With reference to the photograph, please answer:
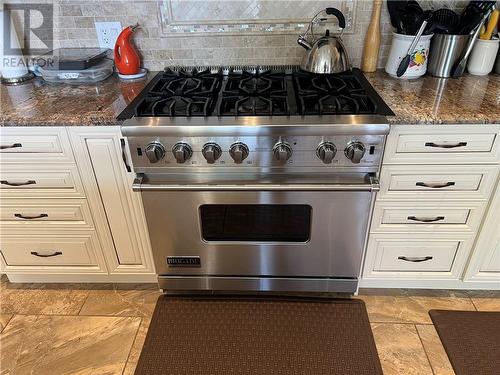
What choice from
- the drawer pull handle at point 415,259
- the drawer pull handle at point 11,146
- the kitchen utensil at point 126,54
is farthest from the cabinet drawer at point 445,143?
the drawer pull handle at point 11,146

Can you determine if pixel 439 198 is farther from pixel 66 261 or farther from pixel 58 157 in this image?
pixel 66 261

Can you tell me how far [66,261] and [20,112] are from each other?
741 mm

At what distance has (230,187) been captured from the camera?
145 cm

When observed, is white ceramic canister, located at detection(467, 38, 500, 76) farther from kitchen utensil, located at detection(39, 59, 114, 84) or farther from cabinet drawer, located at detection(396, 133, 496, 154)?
kitchen utensil, located at detection(39, 59, 114, 84)

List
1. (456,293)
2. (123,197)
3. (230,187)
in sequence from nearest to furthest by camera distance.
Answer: (230,187) < (123,197) < (456,293)

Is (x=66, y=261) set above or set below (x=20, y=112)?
below

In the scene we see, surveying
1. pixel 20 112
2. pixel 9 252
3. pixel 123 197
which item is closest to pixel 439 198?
pixel 123 197

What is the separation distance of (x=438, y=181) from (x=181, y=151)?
40.0 inches

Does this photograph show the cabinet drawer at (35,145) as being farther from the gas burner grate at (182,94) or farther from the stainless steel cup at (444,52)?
the stainless steel cup at (444,52)

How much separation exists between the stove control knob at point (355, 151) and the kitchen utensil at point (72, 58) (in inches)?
49.5

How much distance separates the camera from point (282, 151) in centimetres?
135

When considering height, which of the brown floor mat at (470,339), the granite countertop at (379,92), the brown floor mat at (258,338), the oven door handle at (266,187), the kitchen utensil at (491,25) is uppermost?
the kitchen utensil at (491,25)

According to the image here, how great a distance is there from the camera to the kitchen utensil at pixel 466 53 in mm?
1620

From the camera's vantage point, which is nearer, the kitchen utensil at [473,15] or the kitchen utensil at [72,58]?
the kitchen utensil at [473,15]
